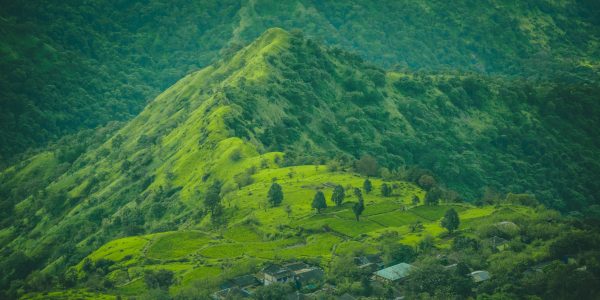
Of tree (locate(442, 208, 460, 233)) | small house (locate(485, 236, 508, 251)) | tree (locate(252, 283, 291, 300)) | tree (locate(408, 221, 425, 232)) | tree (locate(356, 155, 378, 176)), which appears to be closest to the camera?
tree (locate(252, 283, 291, 300))

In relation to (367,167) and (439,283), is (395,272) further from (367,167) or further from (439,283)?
(367,167)

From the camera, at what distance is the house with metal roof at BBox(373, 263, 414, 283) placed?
104 meters

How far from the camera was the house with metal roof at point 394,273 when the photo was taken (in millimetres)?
104000

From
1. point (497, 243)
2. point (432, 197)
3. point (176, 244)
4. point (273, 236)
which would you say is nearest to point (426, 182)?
point (432, 197)

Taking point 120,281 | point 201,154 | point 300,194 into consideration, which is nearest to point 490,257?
point 300,194

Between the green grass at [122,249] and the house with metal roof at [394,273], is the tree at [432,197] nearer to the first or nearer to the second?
the house with metal roof at [394,273]

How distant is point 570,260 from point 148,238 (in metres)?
72.2

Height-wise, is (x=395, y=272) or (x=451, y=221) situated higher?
(x=395, y=272)

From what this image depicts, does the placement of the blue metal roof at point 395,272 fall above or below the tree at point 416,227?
above

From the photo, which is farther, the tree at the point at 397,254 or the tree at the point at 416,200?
the tree at the point at 416,200

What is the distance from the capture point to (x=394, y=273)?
105 metres

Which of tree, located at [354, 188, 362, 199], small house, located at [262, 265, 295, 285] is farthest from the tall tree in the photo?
small house, located at [262, 265, 295, 285]

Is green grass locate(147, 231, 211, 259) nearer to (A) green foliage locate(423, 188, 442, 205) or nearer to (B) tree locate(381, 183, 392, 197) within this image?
(B) tree locate(381, 183, 392, 197)

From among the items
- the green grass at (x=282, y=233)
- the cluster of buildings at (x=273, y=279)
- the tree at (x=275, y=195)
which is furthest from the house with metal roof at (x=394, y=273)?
the tree at (x=275, y=195)
